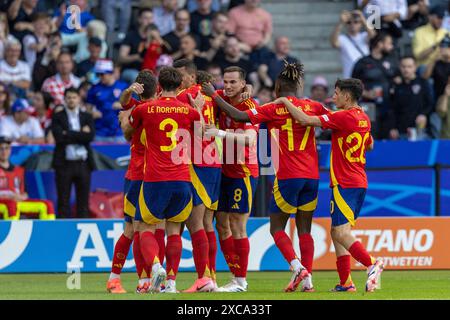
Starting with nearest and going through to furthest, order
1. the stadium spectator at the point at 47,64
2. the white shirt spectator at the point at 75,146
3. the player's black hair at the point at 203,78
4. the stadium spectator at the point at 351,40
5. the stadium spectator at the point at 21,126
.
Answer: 1. the player's black hair at the point at 203,78
2. the white shirt spectator at the point at 75,146
3. the stadium spectator at the point at 21,126
4. the stadium spectator at the point at 47,64
5. the stadium spectator at the point at 351,40

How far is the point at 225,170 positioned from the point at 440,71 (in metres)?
9.46

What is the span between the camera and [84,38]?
23062 mm

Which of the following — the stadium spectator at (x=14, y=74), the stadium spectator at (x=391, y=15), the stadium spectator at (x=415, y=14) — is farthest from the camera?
the stadium spectator at (x=415, y=14)

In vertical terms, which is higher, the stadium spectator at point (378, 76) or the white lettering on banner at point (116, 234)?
the stadium spectator at point (378, 76)

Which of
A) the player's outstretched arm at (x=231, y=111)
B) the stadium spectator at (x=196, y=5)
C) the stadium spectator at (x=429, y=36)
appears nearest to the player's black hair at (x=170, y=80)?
the player's outstretched arm at (x=231, y=111)

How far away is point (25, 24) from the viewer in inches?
903

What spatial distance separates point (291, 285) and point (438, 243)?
4.68 meters

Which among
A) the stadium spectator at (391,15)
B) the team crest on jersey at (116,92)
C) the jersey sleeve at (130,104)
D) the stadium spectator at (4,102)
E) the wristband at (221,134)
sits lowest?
the stadium spectator at (4,102)

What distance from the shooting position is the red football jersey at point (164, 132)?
13.4m

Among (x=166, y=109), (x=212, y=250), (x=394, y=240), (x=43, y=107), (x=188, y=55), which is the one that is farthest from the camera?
(x=188, y=55)

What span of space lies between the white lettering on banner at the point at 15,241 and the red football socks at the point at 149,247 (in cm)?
465

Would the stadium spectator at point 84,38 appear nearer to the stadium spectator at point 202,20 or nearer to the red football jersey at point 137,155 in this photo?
the stadium spectator at point 202,20

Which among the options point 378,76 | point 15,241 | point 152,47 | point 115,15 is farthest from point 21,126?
point 378,76

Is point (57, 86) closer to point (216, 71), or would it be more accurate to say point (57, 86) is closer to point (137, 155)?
point (216, 71)
